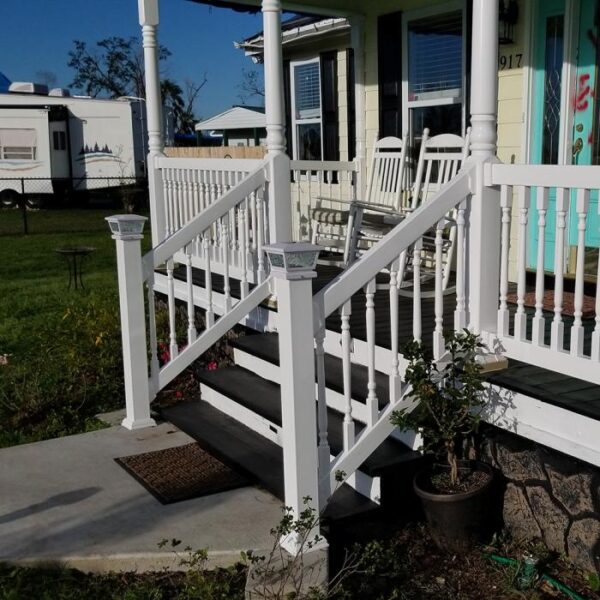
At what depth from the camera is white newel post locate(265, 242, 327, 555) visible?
116 inches

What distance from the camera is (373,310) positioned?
3318 mm

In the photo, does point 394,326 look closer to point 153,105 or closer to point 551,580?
point 551,580

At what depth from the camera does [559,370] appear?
3.19 metres

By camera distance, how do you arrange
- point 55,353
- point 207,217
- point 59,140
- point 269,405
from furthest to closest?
point 59,140
point 55,353
point 207,217
point 269,405

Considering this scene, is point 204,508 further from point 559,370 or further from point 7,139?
point 7,139

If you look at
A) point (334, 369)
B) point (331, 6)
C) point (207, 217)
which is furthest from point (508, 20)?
point (334, 369)

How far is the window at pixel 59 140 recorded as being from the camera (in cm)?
2233

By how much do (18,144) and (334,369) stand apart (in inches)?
771

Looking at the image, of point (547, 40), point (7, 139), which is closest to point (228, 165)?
point (547, 40)

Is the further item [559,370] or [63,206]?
[63,206]

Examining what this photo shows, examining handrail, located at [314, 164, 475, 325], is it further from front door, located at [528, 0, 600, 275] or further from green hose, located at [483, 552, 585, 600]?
front door, located at [528, 0, 600, 275]

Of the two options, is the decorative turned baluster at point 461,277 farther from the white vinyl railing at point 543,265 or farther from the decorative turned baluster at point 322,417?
the decorative turned baluster at point 322,417

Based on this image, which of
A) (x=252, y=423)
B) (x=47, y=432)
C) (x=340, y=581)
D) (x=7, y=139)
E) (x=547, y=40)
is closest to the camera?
(x=340, y=581)

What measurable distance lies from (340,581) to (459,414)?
0.81 meters
